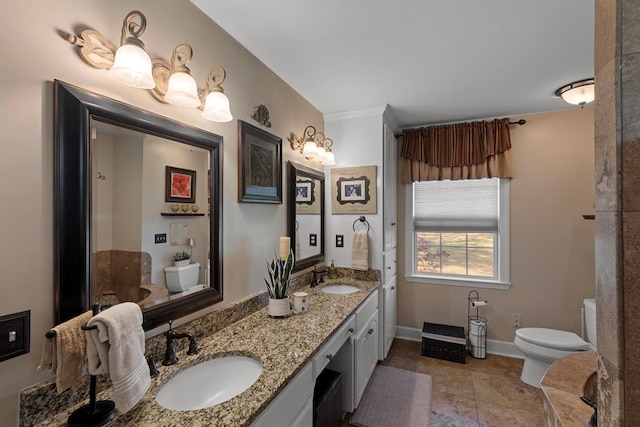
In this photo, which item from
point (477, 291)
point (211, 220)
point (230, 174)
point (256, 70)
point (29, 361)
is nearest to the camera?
point (29, 361)

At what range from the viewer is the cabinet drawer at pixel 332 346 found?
1.29m

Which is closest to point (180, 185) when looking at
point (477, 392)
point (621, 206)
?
point (621, 206)

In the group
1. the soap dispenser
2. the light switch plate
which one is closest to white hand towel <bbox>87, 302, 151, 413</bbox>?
the light switch plate

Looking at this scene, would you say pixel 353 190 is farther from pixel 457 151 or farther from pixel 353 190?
pixel 457 151

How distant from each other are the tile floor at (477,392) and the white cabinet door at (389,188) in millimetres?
1159

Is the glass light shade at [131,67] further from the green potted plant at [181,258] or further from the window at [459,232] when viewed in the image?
the window at [459,232]

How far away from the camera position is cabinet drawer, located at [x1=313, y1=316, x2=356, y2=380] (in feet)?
4.24

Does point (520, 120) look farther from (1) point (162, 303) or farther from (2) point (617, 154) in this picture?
(1) point (162, 303)

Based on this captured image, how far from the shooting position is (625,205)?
542 millimetres

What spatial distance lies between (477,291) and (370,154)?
188 cm

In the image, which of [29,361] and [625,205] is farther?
[29,361]

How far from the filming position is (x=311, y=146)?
2240 mm

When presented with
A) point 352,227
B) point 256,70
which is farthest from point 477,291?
point 256,70

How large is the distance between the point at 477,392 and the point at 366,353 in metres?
0.99
